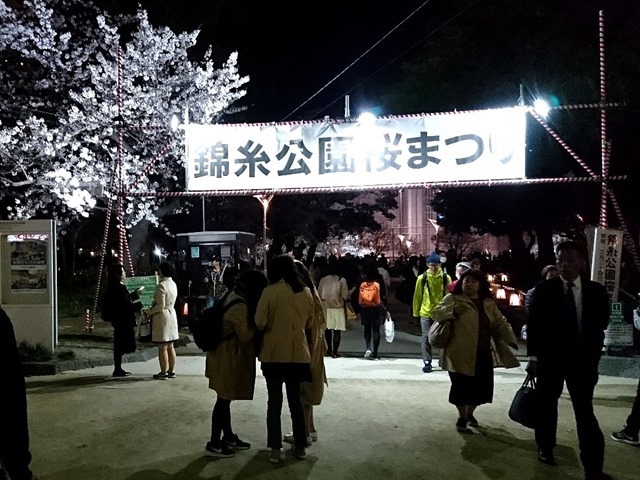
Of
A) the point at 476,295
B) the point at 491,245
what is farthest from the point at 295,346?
the point at 491,245

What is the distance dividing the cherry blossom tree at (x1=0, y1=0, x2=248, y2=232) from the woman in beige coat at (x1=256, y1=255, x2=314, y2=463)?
1010 centimetres

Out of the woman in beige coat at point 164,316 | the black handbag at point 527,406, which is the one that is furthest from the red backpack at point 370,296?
the black handbag at point 527,406

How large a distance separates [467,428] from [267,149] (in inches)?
218

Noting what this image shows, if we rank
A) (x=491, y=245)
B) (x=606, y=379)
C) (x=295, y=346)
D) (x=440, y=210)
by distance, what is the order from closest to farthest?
(x=295, y=346) < (x=606, y=379) < (x=440, y=210) < (x=491, y=245)

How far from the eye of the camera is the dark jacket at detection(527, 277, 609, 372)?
4809 millimetres

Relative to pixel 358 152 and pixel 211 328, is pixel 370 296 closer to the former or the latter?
pixel 358 152

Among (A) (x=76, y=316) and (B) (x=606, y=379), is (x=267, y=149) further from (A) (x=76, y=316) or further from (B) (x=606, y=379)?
(A) (x=76, y=316)

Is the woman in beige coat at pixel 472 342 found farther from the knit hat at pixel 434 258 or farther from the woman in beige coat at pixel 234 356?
the knit hat at pixel 434 258

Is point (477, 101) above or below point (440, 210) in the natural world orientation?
above

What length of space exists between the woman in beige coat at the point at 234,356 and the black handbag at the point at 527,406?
7.74 ft

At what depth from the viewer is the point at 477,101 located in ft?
55.3

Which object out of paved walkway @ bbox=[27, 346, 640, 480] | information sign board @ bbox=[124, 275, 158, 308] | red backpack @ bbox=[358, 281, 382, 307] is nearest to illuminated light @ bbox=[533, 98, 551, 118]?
red backpack @ bbox=[358, 281, 382, 307]

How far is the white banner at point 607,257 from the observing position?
8.59 meters

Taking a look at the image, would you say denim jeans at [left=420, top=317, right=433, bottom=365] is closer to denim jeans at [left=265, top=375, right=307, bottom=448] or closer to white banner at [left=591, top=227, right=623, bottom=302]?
white banner at [left=591, top=227, right=623, bottom=302]
